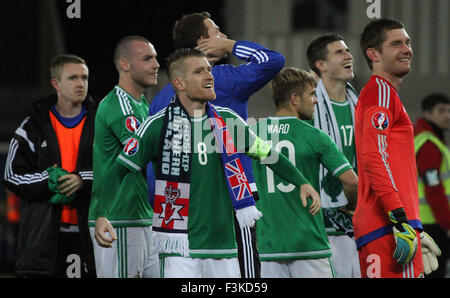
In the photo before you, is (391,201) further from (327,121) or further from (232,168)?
(327,121)

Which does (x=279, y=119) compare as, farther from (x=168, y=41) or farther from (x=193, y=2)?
(x=193, y=2)

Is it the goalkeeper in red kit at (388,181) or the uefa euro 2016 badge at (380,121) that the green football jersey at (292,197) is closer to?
the goalkeeper in red kit at (388,181)

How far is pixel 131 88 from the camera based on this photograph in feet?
22.1

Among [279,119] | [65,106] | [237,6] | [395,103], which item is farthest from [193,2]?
[395,103]

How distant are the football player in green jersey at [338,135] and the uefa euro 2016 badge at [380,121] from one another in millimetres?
1148

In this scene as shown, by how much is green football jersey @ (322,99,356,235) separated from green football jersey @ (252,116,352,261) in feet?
1.62

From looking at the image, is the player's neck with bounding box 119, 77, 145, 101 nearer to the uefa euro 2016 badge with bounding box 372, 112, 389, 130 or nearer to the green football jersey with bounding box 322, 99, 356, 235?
the green football jersey with bounding box 322, 99, 356, 235

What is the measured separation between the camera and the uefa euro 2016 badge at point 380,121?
5.07 m

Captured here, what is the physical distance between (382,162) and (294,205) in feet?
3.02

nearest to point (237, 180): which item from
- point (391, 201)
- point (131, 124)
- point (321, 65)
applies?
point (391, 201)

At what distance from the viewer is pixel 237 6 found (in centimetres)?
1391

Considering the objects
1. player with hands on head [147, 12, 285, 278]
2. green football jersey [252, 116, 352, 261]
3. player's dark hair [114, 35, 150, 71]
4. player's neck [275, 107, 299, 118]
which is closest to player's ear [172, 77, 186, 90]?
player with hands on head [147, 12, 285, 278]

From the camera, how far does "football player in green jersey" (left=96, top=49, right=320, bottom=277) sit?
5.12m

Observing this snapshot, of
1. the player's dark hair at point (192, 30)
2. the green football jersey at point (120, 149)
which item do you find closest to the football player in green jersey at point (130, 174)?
the green football jersey at point (120, 149)
